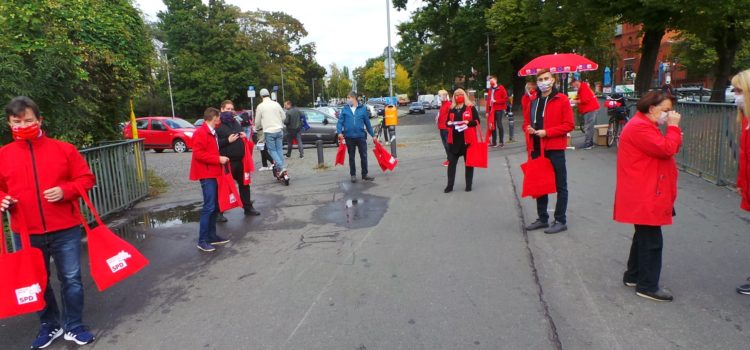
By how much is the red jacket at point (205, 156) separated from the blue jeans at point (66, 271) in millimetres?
2248

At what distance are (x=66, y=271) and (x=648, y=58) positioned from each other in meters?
21.0

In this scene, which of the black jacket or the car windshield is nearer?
the black jacket

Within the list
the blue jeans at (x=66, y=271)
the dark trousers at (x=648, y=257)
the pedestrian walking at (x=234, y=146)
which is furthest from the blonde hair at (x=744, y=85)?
the pedestrian walking at (x=234, y=146)

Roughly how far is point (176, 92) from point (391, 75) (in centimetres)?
3925

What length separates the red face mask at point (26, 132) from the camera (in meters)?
3.57

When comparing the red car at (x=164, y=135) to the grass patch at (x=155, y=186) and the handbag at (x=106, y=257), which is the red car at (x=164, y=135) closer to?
the grass patch at (x=155, y=186)

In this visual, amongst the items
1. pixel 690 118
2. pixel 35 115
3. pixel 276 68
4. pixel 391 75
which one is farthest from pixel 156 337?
pixel 276 68

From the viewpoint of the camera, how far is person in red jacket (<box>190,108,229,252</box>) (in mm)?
6105

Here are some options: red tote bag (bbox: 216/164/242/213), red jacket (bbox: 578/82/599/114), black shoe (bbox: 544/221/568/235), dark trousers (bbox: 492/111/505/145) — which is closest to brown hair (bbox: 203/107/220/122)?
red tote bag (bbox: 216/164/242/213)

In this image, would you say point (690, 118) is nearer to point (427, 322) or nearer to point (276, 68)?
point (427, 322)

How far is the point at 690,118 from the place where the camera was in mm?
9203

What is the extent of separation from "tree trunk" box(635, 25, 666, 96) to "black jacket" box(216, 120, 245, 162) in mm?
16964

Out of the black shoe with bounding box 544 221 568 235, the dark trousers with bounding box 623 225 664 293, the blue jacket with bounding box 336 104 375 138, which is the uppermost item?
the blue jacket with bounding box 336 104 375 138

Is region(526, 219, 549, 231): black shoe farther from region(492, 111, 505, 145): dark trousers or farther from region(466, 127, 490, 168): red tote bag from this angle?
region(492, 111, 505, 145): dark trousers
